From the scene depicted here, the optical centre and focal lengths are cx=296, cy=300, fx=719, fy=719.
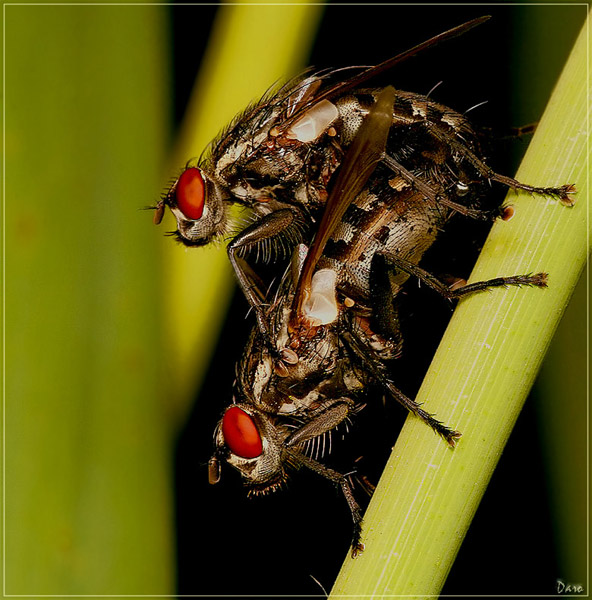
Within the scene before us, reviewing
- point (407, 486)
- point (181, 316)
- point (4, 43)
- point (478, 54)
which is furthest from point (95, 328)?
point (478, 54)

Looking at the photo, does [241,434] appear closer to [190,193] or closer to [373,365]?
[373,365]

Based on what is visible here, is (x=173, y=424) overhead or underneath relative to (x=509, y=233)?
underneath

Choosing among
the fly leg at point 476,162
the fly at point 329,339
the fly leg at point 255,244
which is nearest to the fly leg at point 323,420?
the fly at point 329,339

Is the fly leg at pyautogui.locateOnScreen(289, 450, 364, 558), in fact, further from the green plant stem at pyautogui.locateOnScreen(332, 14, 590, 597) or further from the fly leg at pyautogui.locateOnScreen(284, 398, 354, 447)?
the green plant stem at pyautogui.locateOnScreen(332, 14, 590, 597)

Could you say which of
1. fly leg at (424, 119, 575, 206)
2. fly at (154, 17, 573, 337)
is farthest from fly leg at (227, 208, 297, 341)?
fly leg at (424, 119, 575, 206)

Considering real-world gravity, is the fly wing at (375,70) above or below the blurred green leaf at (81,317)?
above

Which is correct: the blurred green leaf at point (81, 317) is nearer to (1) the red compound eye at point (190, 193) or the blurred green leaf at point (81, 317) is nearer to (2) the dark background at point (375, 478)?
(1) the red compound eye at point (190, 193)

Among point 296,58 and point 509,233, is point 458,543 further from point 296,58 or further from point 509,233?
point 296,58
